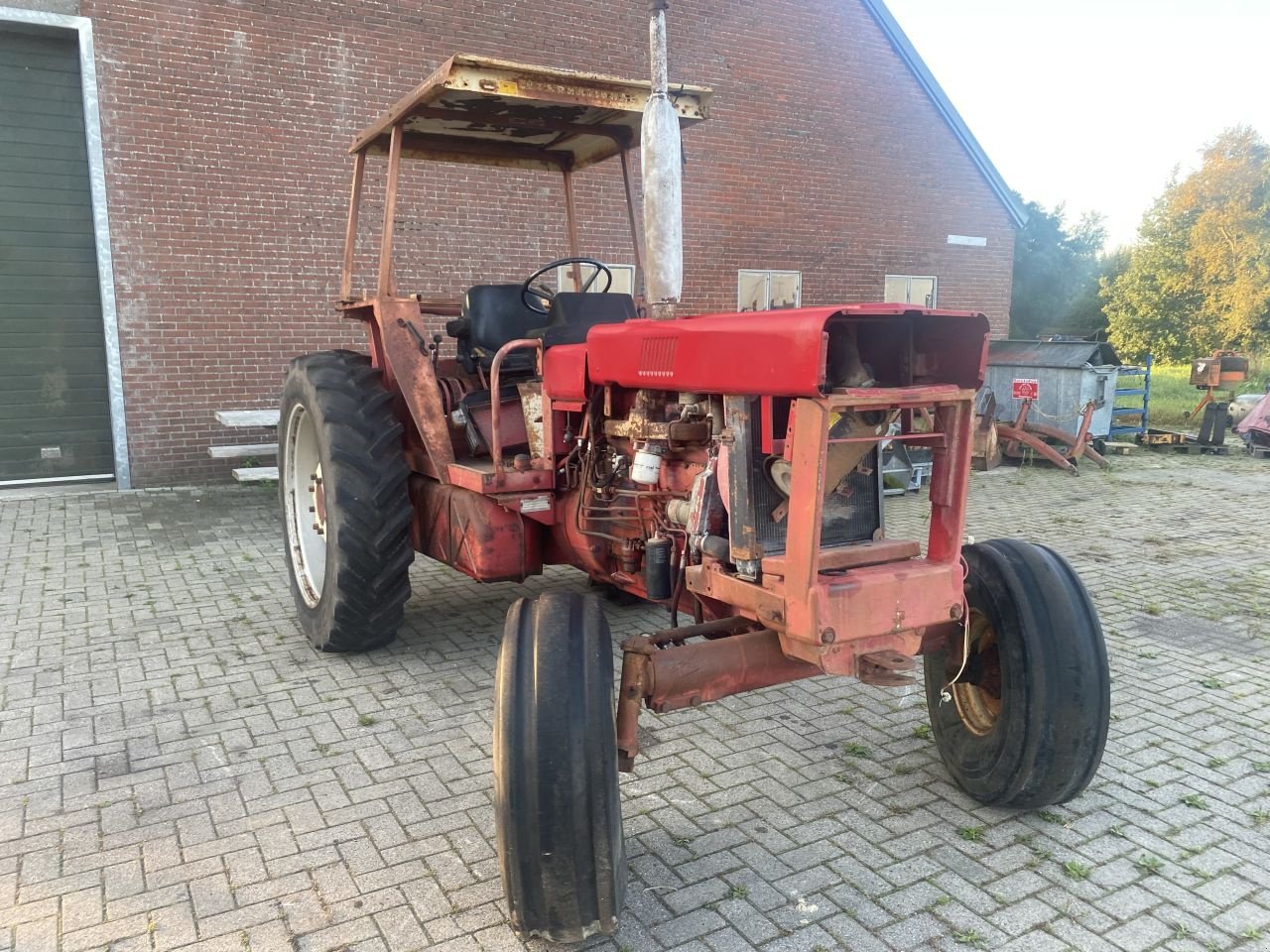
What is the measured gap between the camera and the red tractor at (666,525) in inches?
88.0

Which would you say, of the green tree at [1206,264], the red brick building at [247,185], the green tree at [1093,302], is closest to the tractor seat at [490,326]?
the red brick building at [247,185]

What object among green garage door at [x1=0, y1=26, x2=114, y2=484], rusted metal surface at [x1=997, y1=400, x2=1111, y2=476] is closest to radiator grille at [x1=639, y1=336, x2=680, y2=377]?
green garage door at [x1=0, y1=26, x2=114, y2=484]

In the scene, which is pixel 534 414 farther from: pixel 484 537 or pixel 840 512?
pixel 840 512

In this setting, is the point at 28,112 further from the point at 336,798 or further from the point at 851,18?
the point at 851,18

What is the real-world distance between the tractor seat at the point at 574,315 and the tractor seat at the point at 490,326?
16.4 inches

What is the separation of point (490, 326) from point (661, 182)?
3.98 feet

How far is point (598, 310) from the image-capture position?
12.4ft

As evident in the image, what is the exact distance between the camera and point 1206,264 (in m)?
24.0

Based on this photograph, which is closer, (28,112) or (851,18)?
(28,112)

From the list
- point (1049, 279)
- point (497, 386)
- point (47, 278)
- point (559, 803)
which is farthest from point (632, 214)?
point (1049, 279)

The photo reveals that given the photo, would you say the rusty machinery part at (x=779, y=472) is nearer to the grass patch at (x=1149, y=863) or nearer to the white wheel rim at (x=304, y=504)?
the grass patch at (x=1149, y=863)

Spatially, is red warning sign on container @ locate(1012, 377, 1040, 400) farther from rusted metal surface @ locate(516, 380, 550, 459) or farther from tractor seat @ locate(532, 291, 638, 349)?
rusted metal surface @ locate(516, 380, 550, 459)

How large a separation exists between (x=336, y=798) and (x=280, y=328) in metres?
6.36

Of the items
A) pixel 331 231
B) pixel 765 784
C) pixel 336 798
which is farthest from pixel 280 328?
pixel 765 784
